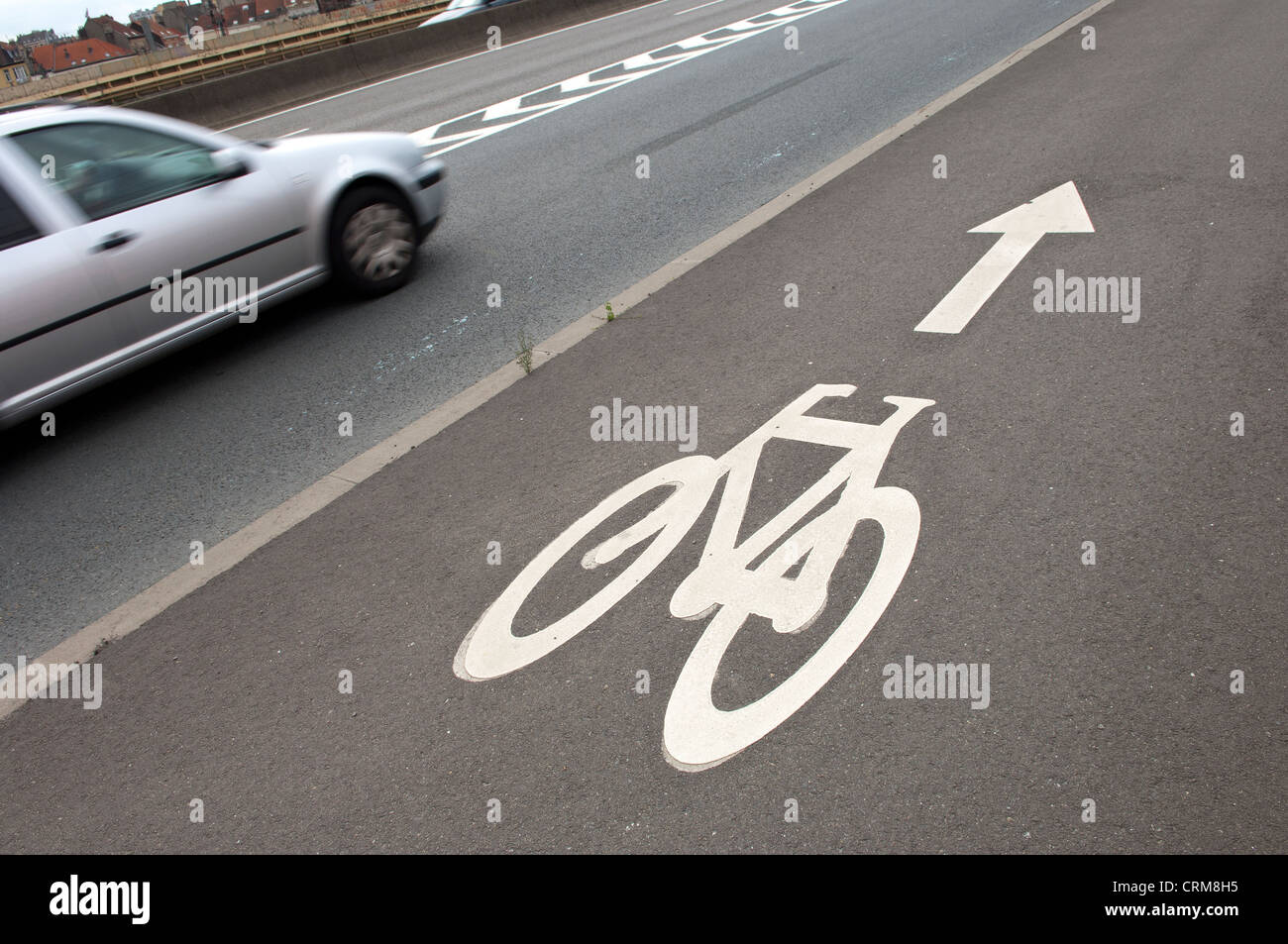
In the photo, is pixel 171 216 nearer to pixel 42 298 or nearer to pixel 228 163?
pixel 228 163

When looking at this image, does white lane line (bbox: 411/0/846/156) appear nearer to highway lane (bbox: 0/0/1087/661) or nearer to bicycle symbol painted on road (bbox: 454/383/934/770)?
highway lane (bbox: 0/0/1087/661)

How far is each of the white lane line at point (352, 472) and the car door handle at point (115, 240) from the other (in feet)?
6.71

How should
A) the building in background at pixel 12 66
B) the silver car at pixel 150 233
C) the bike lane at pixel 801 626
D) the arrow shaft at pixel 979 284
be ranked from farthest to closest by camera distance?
the building in background at pixel 12 66, the arrow shaft at pixel 979 284, the silver car at pixel 150 233, the bike lane at pixel 801 626

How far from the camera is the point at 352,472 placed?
16.6 ft

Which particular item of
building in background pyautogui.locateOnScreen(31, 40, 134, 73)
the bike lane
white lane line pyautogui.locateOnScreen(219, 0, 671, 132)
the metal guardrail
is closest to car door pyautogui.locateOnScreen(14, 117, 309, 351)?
the bike lane

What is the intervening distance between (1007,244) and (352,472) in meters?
4.48

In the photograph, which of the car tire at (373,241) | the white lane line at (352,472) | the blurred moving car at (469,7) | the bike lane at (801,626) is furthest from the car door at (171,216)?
the blurred moving car at (469,7)

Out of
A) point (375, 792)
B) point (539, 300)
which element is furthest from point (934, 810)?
point (539, 300)

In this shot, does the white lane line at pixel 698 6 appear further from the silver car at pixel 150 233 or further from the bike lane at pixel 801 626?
the bike lane at pixel 801 626

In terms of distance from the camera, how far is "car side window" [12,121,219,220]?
5688 mm

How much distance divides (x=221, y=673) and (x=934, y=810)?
2665mm

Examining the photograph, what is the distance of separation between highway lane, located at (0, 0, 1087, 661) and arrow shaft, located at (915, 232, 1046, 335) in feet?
7.36

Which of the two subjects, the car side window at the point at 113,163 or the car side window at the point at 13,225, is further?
the car side window at the point at 113,163

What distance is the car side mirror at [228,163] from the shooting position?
633 centimetres
